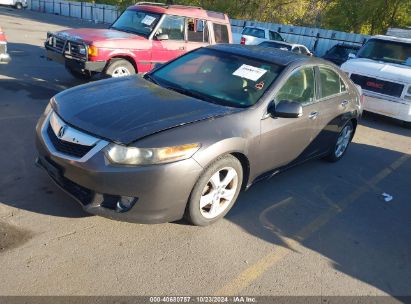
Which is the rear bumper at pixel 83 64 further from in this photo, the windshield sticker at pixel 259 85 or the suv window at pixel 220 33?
the windshield sticker at pixel 259 85

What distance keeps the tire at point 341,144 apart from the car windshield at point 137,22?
4653 mm

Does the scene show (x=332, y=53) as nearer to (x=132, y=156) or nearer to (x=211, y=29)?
(x=211, y=29)

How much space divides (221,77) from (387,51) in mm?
7307

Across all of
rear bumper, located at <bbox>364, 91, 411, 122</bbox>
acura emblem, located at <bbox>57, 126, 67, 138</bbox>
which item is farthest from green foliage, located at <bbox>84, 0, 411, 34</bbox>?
acura emblem, located at <bbox>57, 126, 67, 138</bbox>

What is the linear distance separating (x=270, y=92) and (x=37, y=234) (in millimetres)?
2622

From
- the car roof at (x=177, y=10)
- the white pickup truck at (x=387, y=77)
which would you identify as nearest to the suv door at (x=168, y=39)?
the car roof at (x=177, y=10)

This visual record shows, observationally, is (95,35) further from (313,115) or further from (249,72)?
(313,115)

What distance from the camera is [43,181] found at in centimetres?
420

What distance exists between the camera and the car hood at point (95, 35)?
303 inches

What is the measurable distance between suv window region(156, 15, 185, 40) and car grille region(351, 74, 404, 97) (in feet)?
13.9

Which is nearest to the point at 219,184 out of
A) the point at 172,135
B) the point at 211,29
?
the point at 172,135

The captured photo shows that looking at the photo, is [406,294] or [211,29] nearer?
[406,294]

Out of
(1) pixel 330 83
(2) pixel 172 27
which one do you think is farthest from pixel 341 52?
(1) pixel 330 83

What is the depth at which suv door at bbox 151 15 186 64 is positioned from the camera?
845 cm
